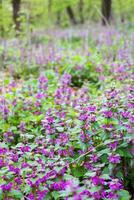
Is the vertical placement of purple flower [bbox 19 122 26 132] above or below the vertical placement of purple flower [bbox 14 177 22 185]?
above

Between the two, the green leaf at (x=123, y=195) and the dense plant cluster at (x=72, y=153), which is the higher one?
the dense plant cluster at (x=72, y=153)

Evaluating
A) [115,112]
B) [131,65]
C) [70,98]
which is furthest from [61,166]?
[131,65]

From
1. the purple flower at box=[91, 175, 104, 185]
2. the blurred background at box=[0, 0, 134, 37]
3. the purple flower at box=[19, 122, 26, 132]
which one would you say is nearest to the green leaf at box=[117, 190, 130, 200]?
the purple flower at box=[91, 175, 104, 185]

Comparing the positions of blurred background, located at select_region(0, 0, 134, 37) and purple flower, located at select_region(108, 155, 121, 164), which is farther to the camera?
Answer: blurred background, located at select_region(0, 0, 134, 37)

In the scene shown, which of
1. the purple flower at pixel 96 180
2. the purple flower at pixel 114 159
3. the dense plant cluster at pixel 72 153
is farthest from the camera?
the purple flower at pixel 114 159

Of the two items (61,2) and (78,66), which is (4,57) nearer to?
(78,66)

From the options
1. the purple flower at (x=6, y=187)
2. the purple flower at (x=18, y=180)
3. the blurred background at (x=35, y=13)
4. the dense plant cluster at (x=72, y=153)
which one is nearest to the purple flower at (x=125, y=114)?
the dense plant cluster at (x=72, y=153)

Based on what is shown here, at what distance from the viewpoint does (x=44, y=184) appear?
2.57 m

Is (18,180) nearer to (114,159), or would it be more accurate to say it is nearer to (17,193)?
(17,193)

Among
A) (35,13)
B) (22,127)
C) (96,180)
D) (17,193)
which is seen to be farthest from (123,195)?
(35,13)

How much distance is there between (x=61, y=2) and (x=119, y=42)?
12.9 meters

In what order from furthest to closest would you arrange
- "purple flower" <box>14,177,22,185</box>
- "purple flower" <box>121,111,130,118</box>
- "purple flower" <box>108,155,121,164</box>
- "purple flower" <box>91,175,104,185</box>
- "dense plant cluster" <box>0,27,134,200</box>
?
"purple flower" <box>121,111,130,118</box> < "purple flower" <box>14,177,22,185</box> < "purple flower" <box>108,155,121,164</box> < "dense plant cluster" <box>0,27,134,200</box> < "purple flower" <box>91,175,104,185</box>

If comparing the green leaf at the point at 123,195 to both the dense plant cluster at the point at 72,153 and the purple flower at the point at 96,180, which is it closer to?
the dense plant cluster at the point at 72,153

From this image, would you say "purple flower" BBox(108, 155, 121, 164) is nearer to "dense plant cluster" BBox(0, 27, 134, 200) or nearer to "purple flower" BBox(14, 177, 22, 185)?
"dense plant cluster" BBox(0, 27, 134, 200)
